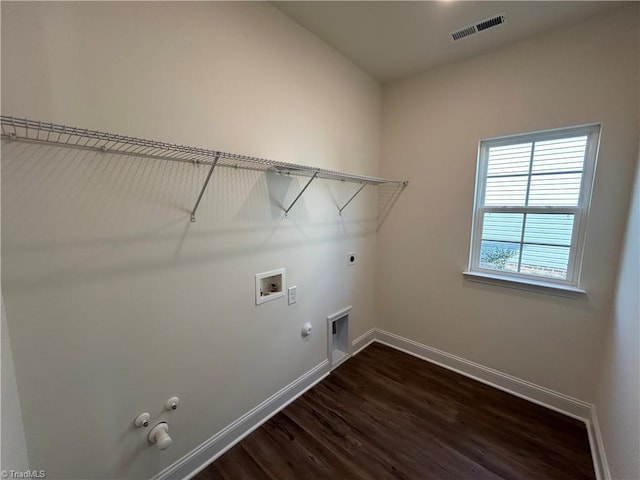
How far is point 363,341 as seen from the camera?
2779 millimetres

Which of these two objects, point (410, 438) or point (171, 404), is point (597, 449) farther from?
point (171, 404)

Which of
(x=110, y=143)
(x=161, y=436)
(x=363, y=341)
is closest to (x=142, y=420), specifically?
(x=161, y=436)

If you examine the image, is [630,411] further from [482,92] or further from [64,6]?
[64,6]

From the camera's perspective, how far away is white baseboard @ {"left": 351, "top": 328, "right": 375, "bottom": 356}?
2.66 m

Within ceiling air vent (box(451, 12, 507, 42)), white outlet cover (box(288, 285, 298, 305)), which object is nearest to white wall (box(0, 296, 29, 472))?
white outlet cover (box(288, 285, 298, 305))

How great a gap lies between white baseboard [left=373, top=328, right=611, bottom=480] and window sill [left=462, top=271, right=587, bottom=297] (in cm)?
77

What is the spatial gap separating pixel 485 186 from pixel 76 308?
9.15 feet

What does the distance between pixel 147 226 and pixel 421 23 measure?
2.15 meters

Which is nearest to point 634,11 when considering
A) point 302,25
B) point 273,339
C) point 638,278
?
point 638,278

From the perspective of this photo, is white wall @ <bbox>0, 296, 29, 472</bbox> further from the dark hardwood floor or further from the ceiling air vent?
the ceiling air vent

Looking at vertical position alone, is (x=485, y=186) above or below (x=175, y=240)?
above

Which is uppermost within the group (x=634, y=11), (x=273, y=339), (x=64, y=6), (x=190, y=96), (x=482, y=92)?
(x=634, y=11)

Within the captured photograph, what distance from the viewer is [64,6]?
0.93 metres

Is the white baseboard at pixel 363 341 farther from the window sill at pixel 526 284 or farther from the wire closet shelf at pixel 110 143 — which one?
the wire closet shelf at pixel 110 143
